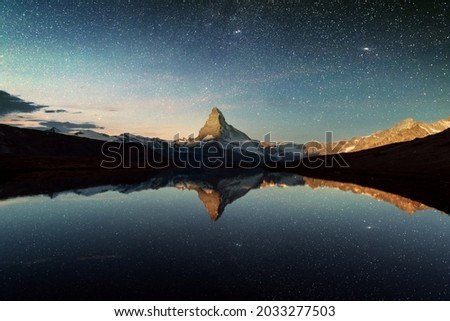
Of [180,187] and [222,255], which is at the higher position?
[180,187]

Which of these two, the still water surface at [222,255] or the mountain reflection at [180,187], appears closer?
the still water surface at [222,255]

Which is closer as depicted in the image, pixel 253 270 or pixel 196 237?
pixel 253 270

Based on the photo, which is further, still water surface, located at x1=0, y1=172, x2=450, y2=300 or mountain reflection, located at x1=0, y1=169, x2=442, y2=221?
mountain reflection, located at x1=0, y1=169, x2=442, y2=221

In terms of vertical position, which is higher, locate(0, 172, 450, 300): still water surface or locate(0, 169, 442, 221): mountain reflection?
locate(0, 169, 442, 221): mountain reflection

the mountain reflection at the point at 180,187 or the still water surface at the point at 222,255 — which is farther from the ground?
the mountain reflection at the point at 180,187

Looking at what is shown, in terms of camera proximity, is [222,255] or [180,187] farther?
[180,187]
